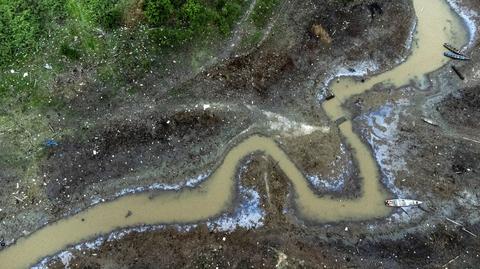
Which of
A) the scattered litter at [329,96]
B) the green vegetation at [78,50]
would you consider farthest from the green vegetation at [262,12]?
the scattered litter at [329,96]

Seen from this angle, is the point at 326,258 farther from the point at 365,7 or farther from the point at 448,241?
the point at 365,7

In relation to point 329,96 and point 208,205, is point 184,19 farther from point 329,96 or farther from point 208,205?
point 208,205

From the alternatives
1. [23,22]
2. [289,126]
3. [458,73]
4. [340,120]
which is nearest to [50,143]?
[23,22]

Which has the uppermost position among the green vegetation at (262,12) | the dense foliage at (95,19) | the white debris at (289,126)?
the dense foliage at (95,19)

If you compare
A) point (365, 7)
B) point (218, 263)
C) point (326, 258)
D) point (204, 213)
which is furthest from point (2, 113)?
point (365, 7)

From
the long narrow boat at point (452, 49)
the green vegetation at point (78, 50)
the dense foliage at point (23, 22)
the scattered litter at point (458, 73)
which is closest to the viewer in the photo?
the green vegetation at point (78, 50)

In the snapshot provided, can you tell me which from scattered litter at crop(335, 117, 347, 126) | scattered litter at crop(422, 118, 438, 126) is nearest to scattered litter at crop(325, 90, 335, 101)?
scattered litter at crop(335, 117, 347, 126)

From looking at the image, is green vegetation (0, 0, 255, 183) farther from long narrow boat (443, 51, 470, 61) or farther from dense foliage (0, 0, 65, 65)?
long narrow boat (443, 51, 470, 61)

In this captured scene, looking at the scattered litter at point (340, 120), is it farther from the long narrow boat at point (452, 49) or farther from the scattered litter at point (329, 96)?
the long narrow boat at point (452, 49)

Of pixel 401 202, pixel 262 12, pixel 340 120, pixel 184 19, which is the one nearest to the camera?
pixel 401 202
